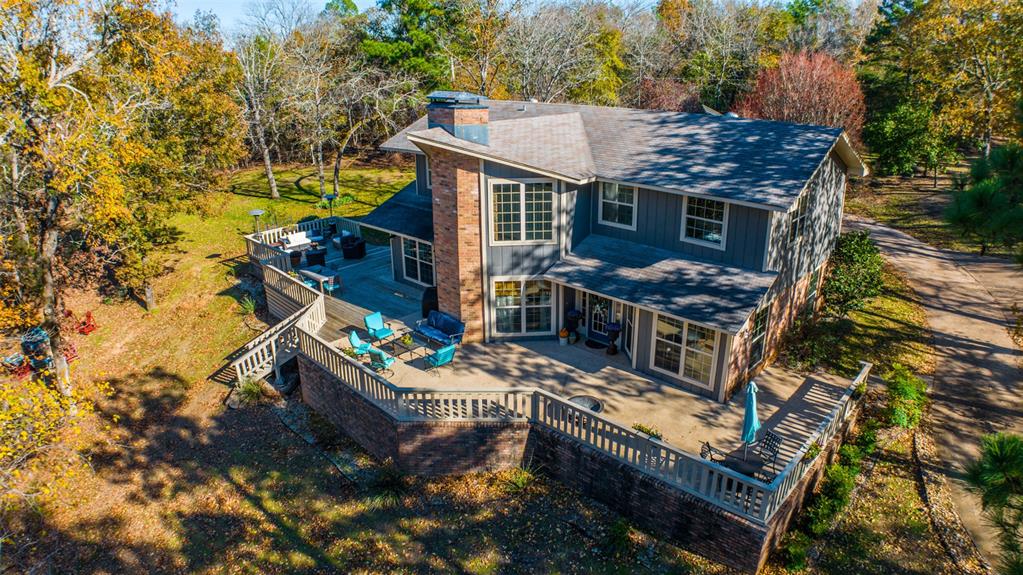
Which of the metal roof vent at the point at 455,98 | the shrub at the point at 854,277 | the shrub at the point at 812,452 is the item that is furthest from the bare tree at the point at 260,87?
the shrub at the point at 812,452

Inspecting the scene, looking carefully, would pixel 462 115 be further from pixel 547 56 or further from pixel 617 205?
pixel 547 56

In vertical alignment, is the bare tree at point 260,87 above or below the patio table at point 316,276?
above

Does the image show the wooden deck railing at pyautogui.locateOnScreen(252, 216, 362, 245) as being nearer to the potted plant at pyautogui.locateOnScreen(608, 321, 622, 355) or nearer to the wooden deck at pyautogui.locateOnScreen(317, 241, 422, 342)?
the wooden deck at pyautogui.locateOnScreen(317, 241, 422, 342)

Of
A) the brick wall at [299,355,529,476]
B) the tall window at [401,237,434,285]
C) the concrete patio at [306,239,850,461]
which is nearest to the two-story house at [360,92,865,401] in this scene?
the concrete patio at [306,239,850,461]

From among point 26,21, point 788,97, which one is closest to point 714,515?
point 26,21

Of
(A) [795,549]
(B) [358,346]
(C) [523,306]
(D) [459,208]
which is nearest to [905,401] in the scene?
(A) [795,549]

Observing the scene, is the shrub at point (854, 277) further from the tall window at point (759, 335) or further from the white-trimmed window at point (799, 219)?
the tall window at point (759, 335)
